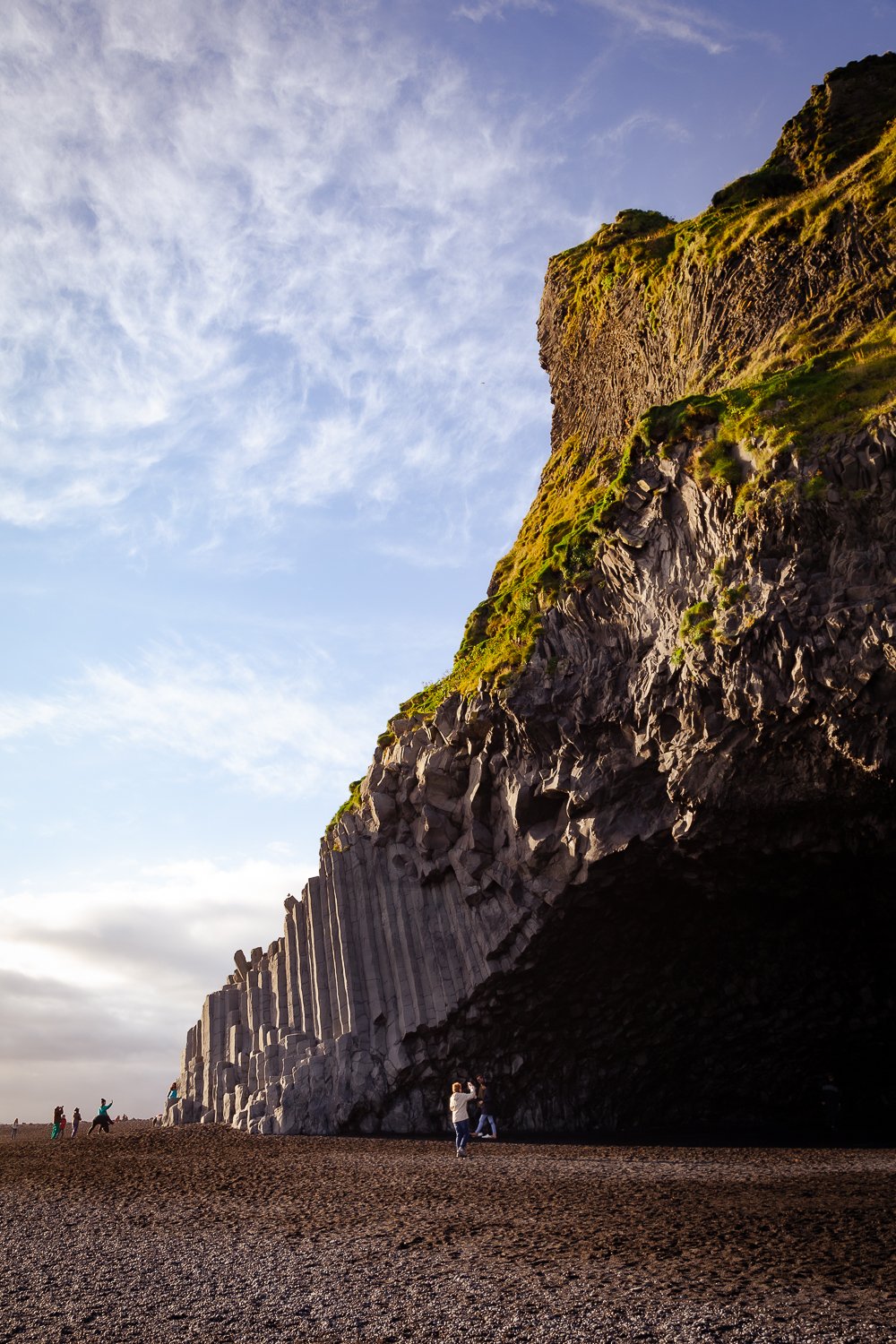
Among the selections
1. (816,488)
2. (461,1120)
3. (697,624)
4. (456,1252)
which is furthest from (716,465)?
(456,1252)

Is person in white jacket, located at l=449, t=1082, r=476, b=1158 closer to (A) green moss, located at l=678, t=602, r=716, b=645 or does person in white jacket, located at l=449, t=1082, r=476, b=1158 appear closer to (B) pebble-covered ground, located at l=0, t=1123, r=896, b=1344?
(B) pebble-covered ground, located at l=0, t=1123, r=896, b=1344

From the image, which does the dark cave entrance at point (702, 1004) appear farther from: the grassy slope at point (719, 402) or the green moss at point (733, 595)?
the grassy slope at point (719, 402)

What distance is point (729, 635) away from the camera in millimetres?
25109

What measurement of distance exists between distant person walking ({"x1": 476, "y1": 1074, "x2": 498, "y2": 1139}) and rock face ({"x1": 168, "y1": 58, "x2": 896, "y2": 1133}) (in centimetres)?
48

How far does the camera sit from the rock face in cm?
2497

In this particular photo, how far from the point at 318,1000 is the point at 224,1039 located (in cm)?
512

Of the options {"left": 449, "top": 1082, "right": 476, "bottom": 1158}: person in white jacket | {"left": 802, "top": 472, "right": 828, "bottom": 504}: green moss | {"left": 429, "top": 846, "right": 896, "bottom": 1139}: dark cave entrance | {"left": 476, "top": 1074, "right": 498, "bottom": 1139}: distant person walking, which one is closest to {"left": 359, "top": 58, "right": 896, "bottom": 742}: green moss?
{"left": 802, "top": 472, "right": 828, "bottom": 504}: green moss

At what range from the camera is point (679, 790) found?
86.5ft

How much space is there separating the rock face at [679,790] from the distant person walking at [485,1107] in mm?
484

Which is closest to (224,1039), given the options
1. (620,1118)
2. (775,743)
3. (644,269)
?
(620,1118)

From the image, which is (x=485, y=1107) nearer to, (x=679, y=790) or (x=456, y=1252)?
(x=679, y=790)

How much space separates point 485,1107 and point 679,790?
962cm

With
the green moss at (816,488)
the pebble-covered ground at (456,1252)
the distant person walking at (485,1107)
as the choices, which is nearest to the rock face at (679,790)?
the green moss at (816,488)

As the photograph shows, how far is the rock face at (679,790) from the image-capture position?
983 inches
